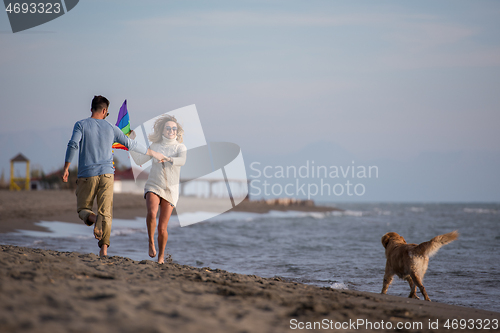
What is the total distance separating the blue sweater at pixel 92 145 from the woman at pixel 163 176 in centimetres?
65

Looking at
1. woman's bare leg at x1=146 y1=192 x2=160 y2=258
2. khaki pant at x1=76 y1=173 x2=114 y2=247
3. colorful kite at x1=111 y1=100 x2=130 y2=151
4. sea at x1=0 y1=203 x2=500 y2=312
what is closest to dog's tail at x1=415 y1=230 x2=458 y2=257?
sea at x1=0 y1=203 x2=500 y2=312

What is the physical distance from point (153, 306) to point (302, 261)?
21.4ft

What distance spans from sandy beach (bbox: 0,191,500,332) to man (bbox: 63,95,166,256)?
0.54 m

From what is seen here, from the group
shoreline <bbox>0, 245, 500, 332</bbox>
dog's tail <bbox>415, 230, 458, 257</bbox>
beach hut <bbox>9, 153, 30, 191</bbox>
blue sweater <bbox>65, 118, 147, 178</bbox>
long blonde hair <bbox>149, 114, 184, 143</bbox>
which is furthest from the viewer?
beach hut <bbox>9, 153, 30, 191</bbox>

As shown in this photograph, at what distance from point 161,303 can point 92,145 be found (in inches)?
117

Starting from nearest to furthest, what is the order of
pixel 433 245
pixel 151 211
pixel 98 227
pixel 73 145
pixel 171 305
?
pixel 171 305 → pixel 433 245 → pixel 73 145 → pixel 98 227 → pixel 151 211

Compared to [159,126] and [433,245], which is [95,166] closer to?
[159,126]

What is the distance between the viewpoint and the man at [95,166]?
5.07 metres

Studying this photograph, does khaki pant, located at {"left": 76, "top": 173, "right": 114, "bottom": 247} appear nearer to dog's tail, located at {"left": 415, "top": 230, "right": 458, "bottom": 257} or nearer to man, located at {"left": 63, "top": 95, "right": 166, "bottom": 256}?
man, located at {"left": 63, "top": 95, "right": 166, "bottom": 256}

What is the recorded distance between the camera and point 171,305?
2770mm

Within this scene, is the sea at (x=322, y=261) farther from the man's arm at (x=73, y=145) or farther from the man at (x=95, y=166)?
the man's arm at (x=73, y=145)

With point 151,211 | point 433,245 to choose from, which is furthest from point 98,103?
point 433,245

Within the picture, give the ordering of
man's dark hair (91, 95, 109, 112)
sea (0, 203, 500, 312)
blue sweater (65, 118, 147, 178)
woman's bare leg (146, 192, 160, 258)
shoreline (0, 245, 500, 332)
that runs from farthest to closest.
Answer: sea (0, 203, 500, 312), woman's bare leg (146, 192, 160, 258), man's dark hair (91, 95, 109, 112), blue sweater (65, 118, 147, 178), shoreline (0, 245, 500, 332)

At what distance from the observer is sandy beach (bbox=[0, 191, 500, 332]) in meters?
2.28
